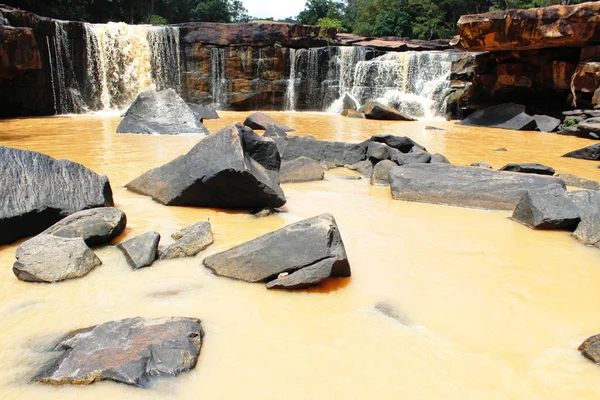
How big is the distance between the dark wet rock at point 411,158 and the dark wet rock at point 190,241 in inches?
139

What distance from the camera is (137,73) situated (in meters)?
18.4

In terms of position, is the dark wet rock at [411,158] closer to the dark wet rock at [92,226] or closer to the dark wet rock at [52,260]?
the dark wet rock at [92,226]

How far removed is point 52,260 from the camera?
2.95 meters

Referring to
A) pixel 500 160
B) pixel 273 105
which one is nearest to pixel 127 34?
pixel 273 105

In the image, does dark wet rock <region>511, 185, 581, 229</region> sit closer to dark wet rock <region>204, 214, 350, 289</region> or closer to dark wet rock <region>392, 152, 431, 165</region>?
dark wet rock <region>392, 152, 431, 165</region>

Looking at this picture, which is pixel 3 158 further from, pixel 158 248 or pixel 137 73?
pixel 137 73

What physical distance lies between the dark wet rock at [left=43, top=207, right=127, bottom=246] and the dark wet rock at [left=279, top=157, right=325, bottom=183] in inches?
105

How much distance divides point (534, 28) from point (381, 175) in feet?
32.1

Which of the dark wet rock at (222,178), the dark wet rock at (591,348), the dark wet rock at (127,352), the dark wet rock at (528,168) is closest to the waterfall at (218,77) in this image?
the dark wet rock at (528,168)

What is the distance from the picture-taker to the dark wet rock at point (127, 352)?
77.9 inches

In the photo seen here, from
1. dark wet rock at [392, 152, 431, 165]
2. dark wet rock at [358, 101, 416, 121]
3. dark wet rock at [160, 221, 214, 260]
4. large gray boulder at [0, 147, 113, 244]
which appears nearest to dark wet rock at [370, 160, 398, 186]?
dark wet rock at [392, 152, 431, 165]

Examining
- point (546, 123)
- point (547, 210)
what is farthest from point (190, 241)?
point (546, 123)

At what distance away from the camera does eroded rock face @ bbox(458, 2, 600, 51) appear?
12.4 metres

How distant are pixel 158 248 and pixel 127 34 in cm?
1714
